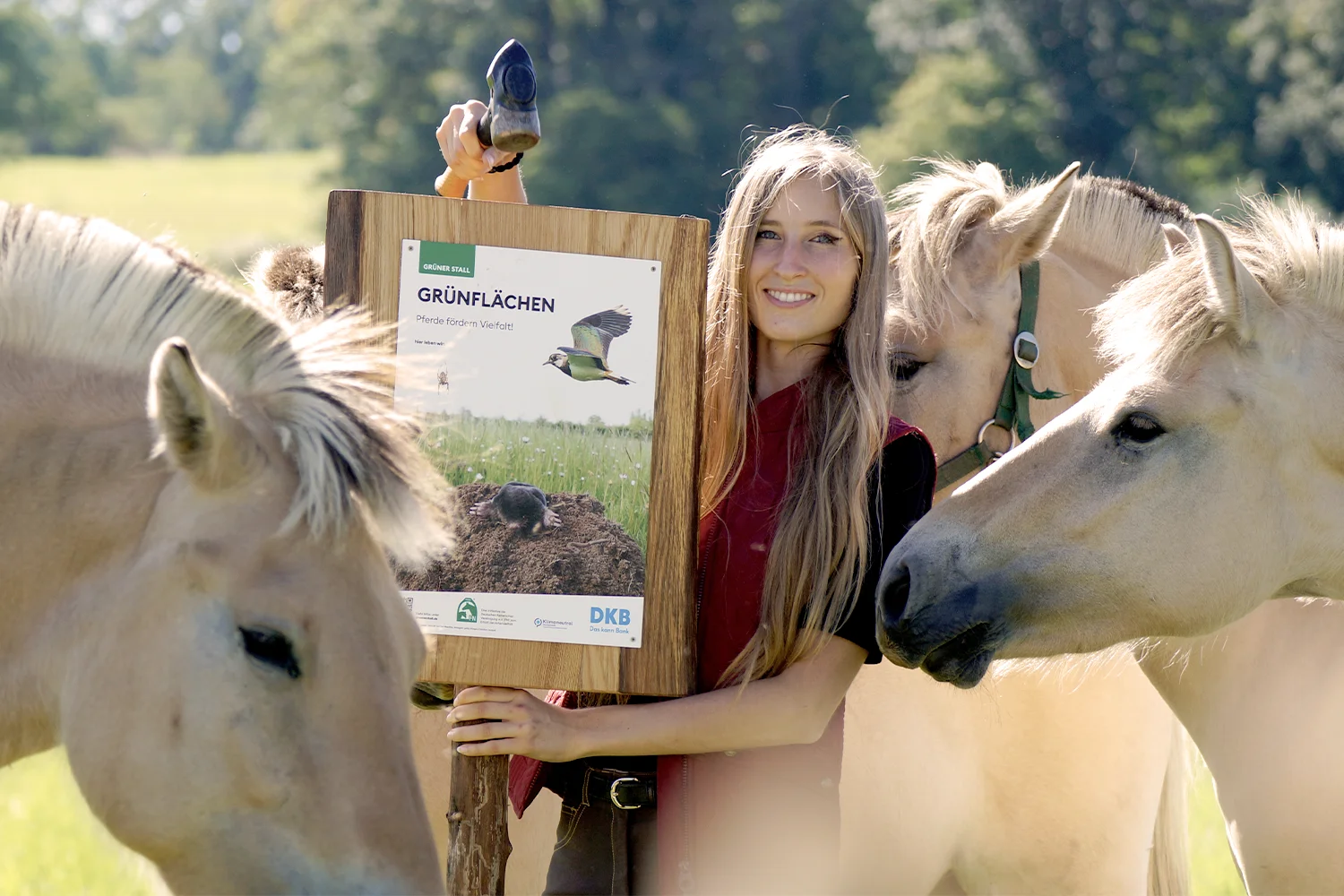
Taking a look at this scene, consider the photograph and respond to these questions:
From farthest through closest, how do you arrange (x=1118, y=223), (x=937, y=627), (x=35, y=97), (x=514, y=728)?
(x=35, y=97)
(x=1118, y=223)
(x=937, y=627)
(x=514, y=728)

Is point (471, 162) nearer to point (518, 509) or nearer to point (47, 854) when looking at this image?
point (518, 509)

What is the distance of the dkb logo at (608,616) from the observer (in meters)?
2.63

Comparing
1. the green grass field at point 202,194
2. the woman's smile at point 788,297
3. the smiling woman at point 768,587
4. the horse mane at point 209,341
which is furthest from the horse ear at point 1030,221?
the green grass field at point 202,194

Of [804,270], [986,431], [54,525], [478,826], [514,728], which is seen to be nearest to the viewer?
[54,525]

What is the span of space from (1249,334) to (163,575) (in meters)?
2.17

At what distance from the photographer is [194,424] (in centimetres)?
198

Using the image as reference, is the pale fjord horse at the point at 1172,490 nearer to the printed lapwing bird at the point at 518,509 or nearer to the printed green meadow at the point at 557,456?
the printed green meadow at the point at 557,456

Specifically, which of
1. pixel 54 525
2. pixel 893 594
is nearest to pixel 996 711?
pixel 893 594

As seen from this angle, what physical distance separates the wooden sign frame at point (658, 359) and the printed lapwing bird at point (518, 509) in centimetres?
22

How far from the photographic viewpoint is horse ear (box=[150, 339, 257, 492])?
6.23 feet

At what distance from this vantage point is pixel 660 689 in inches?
104

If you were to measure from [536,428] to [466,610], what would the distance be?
38 cm

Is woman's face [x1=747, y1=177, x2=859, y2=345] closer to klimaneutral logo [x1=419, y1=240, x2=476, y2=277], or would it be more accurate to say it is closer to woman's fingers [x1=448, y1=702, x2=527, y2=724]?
klimaneutral logo [x1=419, y1=240, x2=476, y2=277]

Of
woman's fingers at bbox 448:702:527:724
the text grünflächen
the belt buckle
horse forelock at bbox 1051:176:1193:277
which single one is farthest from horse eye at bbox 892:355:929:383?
woman's fingers at bbox 448:702:527:724
